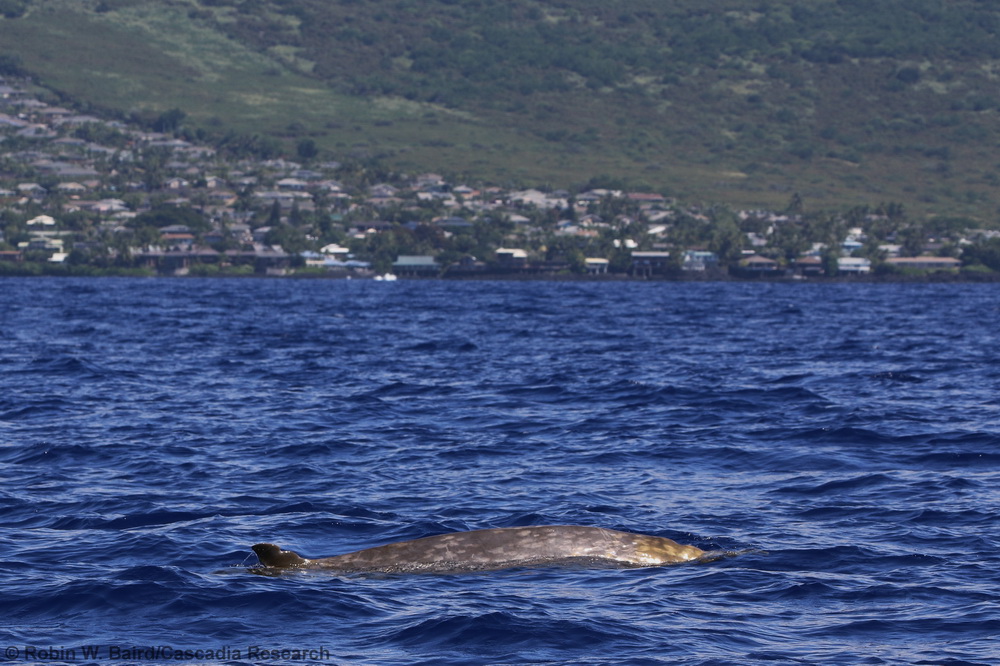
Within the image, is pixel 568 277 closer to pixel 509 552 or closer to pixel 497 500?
pixel 497 500

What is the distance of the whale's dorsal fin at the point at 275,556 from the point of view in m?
14.8

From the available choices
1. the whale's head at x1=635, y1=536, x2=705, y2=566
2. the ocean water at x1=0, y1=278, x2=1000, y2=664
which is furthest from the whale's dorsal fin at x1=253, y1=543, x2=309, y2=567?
the whale's head at x1=635, y1=536, x2=705, y2=566

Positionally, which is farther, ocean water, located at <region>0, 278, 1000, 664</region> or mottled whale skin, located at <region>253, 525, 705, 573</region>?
mottled whale skin, located at <region>253, 525, 705, 573</region>

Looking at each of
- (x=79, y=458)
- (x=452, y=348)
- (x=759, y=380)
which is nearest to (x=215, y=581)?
(x=79, y=458)

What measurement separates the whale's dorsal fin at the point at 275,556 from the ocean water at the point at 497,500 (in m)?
0.18

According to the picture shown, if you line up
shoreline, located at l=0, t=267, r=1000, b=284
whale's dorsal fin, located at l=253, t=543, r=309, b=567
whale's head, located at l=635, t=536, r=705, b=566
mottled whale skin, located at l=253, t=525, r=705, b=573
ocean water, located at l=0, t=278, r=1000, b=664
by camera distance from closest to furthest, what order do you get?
ocean water, located at l=0, t=278, r=1000, b=664 → whale's dorsal fin, located at l=253, t=543, r=309, b=567 → mottled whale skin, located at l=253, t=525, r=705, b=573 → whale's head, located at l=635, t=536, r=705, b=566 → shoreline, located at l=0, t=267, r=1000, b=284

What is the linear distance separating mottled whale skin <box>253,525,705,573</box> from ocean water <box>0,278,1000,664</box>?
0.32 metres

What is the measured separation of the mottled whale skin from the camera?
15.4 meters

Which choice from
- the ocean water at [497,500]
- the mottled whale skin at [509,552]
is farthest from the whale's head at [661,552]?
the ocean water at [497,500]

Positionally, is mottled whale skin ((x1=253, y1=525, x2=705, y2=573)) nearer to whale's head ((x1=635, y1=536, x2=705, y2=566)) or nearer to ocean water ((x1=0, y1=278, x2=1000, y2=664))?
whale's head ((x1=635, y1=536, x2=705, y2=566))

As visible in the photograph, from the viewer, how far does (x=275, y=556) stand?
1500cm

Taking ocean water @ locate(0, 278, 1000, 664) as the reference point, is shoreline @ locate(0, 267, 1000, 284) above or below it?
below

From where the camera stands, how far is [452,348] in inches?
1903

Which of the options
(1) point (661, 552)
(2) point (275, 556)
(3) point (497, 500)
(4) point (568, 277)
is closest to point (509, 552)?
(1) point (661, 552)
